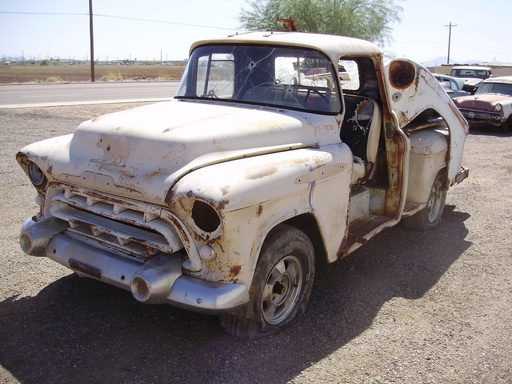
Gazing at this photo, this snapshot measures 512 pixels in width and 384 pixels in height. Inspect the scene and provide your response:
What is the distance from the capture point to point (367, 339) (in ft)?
12.4

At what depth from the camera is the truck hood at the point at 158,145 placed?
336 centimetres

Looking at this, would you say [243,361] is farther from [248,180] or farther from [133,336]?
[248,180]

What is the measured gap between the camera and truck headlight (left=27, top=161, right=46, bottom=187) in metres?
4.01

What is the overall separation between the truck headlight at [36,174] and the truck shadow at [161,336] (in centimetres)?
93

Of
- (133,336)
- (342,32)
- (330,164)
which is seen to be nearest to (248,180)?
(330,164)

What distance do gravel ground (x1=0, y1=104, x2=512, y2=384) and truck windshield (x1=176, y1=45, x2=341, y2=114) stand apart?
62.7 inches

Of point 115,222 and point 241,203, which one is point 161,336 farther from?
point 241,203

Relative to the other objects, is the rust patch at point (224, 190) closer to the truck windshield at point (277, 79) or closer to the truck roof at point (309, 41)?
the truck windshield at point (277, 79)

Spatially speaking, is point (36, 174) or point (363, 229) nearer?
point (36, 174)

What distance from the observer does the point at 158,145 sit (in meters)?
3.44

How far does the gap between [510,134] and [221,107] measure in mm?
12809

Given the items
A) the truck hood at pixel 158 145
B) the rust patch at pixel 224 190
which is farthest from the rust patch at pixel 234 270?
the truck hood at pixel 158 145

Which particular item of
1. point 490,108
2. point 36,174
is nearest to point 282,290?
point 36,174

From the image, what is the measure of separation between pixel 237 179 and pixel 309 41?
6.22ft
